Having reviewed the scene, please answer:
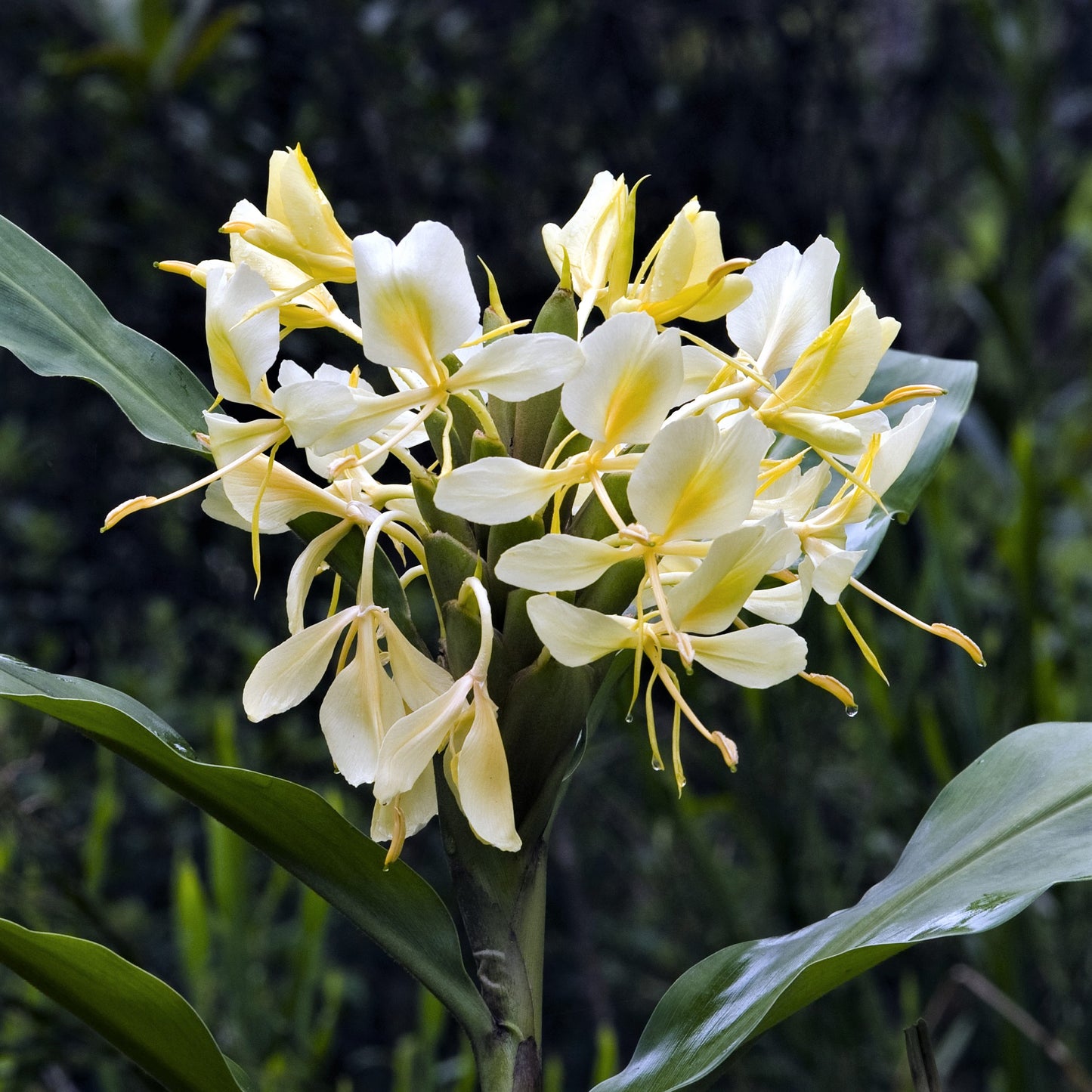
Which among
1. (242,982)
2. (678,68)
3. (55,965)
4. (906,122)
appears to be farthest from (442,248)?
(906,122)

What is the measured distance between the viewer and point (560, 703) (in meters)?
0.47

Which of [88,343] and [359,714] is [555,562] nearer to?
[359,714]

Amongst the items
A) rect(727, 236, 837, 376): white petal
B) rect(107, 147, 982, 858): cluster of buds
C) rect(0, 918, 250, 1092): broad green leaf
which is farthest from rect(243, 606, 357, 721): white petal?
rect(727, 236, 837, 376): white petal

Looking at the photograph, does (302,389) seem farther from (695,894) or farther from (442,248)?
(695,894)

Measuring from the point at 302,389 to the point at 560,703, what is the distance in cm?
16

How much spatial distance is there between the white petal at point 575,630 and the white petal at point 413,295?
0.10 metres

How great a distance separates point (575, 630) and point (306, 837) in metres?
0.14

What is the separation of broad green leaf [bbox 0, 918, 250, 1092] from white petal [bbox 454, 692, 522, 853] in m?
0.14

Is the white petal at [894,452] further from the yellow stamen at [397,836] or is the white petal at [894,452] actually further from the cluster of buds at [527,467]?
the yellow stamen at [397,836]

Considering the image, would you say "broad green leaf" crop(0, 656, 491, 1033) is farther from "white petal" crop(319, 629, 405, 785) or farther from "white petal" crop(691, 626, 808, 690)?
"white petal" crop(691, 626, 808, 690)

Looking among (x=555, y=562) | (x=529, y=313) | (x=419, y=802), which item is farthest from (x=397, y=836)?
(x=529, y=313)

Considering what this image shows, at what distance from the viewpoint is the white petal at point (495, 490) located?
41 centimetres

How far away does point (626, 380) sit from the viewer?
1.36ft

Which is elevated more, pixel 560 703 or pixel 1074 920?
pixel 560 703
